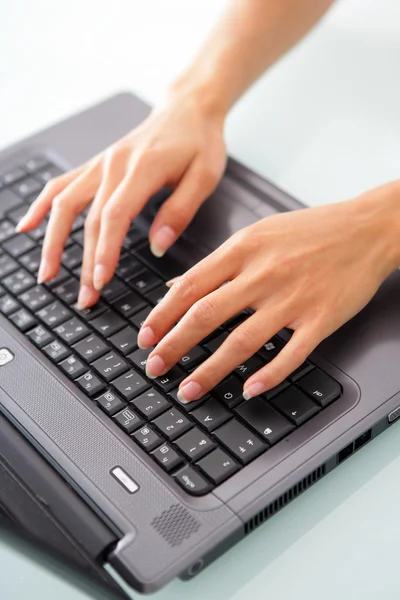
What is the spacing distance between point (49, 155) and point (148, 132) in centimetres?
14

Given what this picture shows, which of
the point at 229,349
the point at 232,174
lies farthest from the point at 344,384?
the point at 232,174

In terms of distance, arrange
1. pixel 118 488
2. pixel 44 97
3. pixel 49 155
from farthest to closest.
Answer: pixel 44 97, pixel 49 155, pixel 118 488

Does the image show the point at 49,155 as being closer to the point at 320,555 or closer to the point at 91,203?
the point at 91,203

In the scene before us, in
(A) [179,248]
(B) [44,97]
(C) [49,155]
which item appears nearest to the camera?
(A) [179,248]

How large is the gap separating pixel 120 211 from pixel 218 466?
0.31 metres

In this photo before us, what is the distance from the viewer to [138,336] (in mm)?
776

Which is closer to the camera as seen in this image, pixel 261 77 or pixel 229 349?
pixel 229 349

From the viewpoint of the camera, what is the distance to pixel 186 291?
78 centimetres

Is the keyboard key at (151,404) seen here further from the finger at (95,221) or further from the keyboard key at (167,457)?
the finger at (95,221)

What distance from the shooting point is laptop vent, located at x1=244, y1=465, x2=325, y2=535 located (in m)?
0.67

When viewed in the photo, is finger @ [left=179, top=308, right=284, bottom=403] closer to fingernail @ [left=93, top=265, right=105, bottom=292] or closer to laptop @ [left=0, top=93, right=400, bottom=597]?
laptop @ [left=0, top=93, right=400, bottom=597]

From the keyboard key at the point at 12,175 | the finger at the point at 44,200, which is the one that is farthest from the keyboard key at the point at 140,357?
the keyboard key at the point at 12,175

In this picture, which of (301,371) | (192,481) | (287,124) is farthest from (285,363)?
(287,124)

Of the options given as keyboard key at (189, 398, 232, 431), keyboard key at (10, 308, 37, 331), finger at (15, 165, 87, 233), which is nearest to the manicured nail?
finger at (15, 165, 87, 233)
